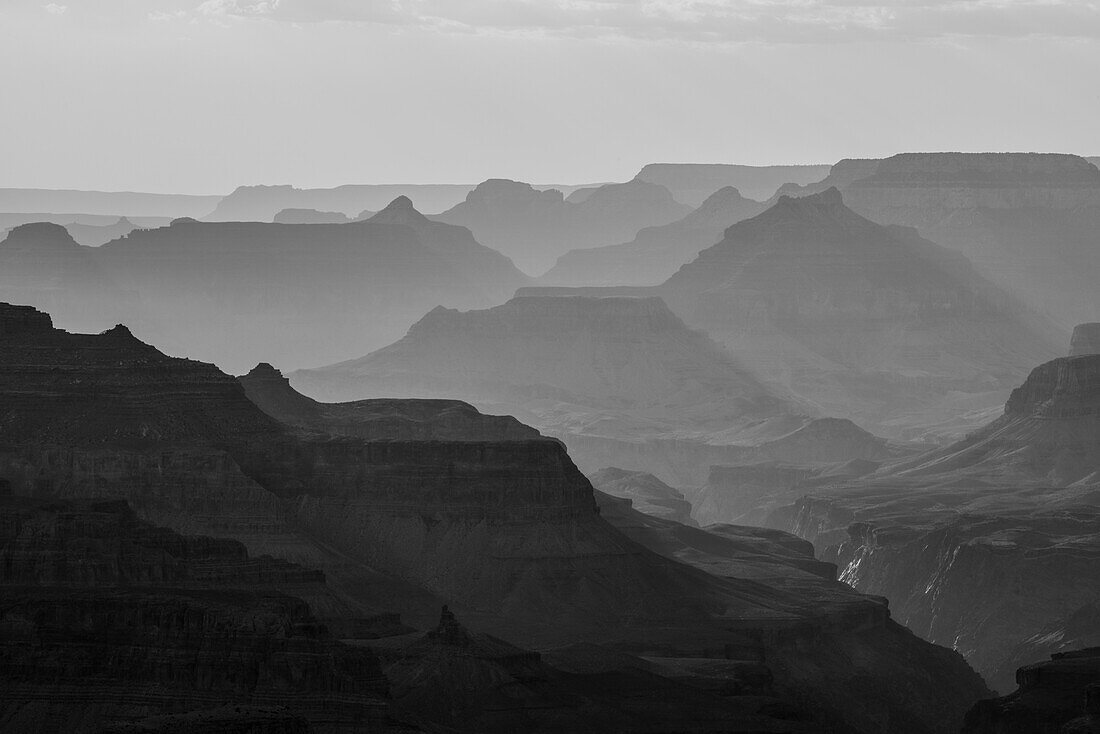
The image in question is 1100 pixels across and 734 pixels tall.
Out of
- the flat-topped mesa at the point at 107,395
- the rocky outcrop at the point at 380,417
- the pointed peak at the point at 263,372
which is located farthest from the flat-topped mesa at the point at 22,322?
the pointed peak at the point at 263,372

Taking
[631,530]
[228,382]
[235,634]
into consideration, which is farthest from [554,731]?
[631,530]

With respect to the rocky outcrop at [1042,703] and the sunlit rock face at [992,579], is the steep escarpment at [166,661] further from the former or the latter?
the sunlit rock face at [992,579]

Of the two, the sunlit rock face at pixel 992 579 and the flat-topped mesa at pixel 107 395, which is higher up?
the flat-topped mesa at pixel 107 395

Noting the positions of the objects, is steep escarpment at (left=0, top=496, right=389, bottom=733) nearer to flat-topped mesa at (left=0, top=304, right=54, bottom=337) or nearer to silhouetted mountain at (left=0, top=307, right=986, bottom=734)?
silhouetted mountain at (left=0, top=307, right=986, bottom=734)

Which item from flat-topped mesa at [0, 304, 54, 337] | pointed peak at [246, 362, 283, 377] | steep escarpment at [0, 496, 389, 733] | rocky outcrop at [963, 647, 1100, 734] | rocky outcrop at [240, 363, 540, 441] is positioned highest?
flat-topped mesa at [0, 304, 54, 337]

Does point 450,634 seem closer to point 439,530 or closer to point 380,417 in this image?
point 439,530

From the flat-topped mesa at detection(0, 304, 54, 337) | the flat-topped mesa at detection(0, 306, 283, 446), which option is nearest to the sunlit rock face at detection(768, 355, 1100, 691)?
the flat-topped mesa at detection(0, 306, 283, 446)

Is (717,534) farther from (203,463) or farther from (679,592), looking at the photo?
(203,463)
